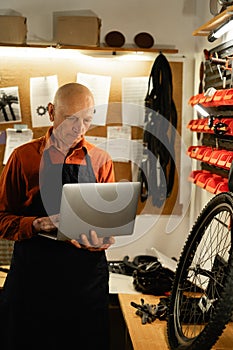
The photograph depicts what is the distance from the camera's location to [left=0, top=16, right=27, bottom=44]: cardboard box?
363 centimetres

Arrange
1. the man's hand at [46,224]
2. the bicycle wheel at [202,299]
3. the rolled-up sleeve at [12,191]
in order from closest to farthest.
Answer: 1. the bicycle wheel at [202,299]
2. the man's hand at [46,224]
3. the rolled-up sleeve at [12,191]

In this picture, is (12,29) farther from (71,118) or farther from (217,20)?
(217,20)

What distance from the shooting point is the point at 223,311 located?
1.99m

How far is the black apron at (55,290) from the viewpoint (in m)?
2.74

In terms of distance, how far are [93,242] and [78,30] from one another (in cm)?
159

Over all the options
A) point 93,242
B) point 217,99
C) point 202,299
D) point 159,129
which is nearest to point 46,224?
point 93,242

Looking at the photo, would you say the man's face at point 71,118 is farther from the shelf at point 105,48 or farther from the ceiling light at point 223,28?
the shelf at point 105,48

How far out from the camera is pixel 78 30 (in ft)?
12.1

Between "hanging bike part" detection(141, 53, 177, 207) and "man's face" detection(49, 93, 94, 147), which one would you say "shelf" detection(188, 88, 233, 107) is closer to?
"man's face" detection(49, 93, 94, 147)

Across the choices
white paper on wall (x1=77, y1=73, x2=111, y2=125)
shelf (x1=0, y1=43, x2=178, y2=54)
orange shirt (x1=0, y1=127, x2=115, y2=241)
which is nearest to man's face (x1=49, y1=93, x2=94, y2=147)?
orange shirt (x1=0, y1=127, x2=115, y2=241)

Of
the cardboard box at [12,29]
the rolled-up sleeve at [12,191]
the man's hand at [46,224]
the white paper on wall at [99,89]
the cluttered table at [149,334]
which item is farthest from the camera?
the white paper on wall at [99,89]

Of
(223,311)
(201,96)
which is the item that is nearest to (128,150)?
(201,96)

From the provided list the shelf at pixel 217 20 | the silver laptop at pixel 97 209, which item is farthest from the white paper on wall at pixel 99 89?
the silver laptop at pixel 97 209

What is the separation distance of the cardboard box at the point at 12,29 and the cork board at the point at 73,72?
0.67 ft
